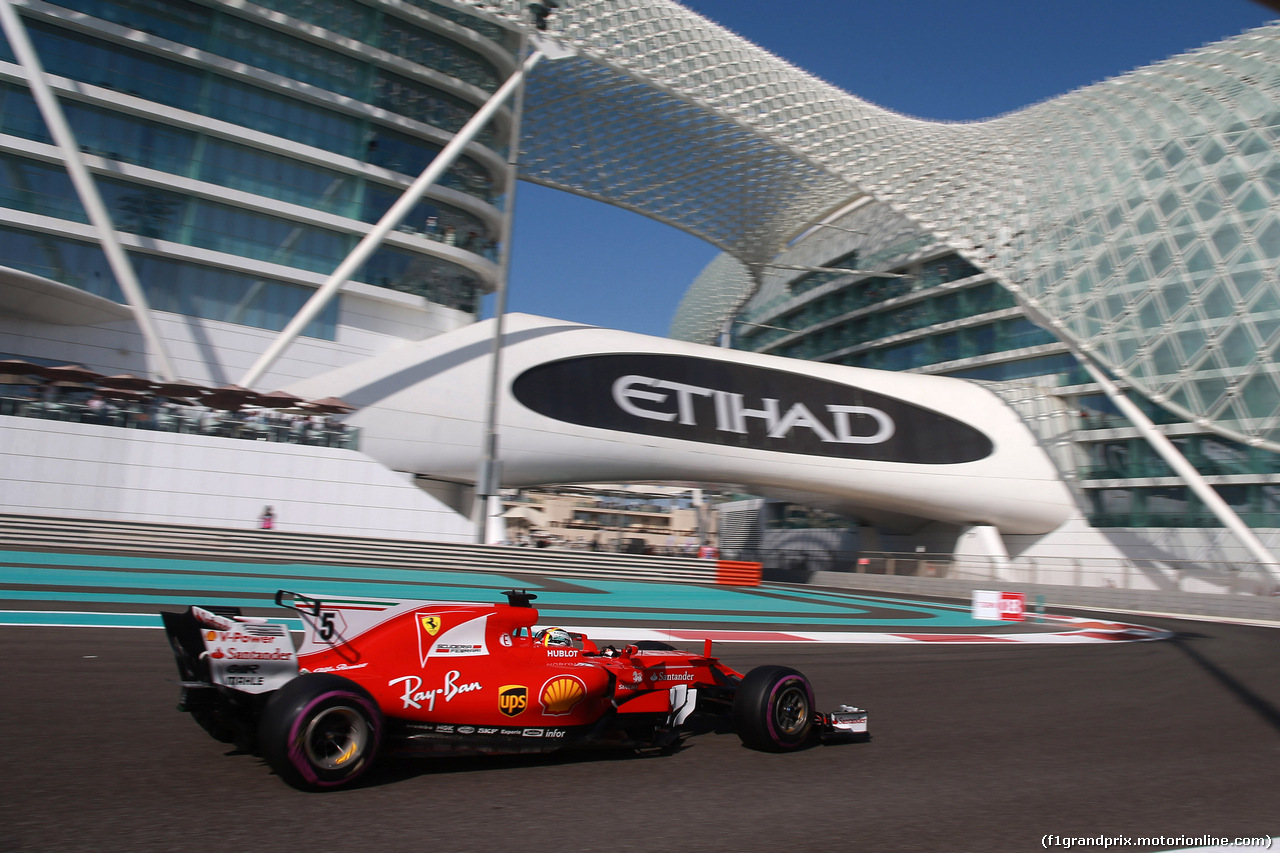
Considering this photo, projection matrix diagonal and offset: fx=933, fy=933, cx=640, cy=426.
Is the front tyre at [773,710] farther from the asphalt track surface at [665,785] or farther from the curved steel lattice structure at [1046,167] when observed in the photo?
the curved steel lattice structure at [1046,167]

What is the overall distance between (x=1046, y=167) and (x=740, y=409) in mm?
17078

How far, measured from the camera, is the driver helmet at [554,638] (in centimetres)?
630

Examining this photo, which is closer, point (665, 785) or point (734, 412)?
point (665, 785)

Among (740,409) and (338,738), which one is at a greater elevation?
(740,409)

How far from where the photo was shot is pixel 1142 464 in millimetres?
38000

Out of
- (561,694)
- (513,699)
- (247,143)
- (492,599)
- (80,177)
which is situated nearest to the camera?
(513,699)

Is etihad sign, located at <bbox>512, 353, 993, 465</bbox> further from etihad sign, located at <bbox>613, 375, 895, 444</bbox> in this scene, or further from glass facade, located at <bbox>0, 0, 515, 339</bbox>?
glass facade, located at <bbox>0, 0, 515, 339</bbox>

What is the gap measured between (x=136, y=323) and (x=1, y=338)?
3917 mm

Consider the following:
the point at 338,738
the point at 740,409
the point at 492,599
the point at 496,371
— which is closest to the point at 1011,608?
the point at 492,599

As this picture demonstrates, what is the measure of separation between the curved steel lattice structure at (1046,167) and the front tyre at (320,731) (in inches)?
1344

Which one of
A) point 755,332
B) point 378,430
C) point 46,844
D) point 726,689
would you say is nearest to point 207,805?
point 46,844

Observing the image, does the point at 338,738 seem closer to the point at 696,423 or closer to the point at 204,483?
the point at 204,483

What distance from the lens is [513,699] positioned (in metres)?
5.64

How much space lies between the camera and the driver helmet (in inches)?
248
